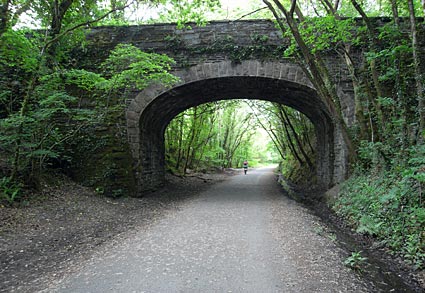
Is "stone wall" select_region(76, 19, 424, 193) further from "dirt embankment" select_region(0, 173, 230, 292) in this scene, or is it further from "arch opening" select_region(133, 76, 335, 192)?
"dirt embankment" select_region(0, 173, 230, 292)

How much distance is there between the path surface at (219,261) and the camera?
2951 mm

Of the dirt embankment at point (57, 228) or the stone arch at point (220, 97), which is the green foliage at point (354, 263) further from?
the stone arch at point (220, 97)

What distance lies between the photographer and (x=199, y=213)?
6703 mm

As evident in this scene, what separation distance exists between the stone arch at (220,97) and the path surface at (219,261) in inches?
159

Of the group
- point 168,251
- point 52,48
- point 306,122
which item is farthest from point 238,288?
point 306,122

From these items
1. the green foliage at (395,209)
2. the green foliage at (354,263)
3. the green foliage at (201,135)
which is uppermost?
the green foliage at (201,135)

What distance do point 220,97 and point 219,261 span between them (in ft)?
28.0

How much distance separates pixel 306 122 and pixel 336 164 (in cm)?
656

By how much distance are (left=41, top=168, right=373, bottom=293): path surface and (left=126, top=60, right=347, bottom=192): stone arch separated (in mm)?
4027

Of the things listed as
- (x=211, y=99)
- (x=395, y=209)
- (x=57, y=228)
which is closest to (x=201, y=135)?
(x=211, y=99)

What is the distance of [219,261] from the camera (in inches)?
142

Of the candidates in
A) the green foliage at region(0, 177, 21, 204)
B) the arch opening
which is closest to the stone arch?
the arch opening

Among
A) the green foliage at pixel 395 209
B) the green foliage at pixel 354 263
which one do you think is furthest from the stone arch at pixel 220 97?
the green foliage at pixel 354 263

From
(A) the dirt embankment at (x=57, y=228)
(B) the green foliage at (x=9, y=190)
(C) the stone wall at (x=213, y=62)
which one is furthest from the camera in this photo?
(C) the stone wall at (x=213, y=62)
